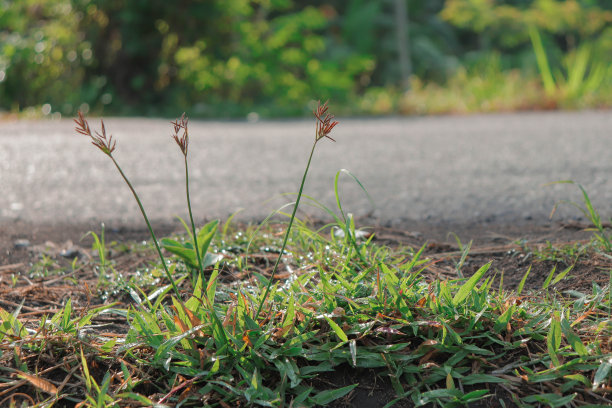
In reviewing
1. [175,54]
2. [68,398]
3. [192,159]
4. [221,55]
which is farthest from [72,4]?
[68,398]

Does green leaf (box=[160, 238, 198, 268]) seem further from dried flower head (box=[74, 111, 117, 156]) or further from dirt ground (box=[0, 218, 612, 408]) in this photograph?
dried flower head (box=[74, 111, 117, 156])

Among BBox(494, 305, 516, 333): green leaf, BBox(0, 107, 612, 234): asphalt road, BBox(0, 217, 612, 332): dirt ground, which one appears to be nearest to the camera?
BBox(494, 305, 516, 333): green leaf

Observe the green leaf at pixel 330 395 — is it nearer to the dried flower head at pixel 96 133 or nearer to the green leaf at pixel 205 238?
the green leaf at pixel 205 238

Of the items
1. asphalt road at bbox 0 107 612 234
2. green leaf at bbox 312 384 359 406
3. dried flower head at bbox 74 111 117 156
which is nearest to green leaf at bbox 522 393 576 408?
green leaf at bbox 312 384 359 406

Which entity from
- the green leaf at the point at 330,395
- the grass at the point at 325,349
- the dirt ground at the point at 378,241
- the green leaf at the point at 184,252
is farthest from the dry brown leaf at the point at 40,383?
the green leaf at the point at 330,395

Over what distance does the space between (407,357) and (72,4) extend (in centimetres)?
802

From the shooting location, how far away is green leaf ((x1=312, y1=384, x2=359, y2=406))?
1149mm

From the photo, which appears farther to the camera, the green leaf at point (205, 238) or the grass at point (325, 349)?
the green leaf at point (205, 238)

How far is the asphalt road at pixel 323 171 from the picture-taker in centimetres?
257

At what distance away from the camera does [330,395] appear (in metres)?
1.16

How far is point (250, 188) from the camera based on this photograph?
3.09 metres

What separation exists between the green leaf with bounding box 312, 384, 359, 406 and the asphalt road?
1.20 m

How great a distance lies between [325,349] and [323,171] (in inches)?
94.0

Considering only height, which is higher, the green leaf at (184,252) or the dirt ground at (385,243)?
the green leaf at (184,252)
